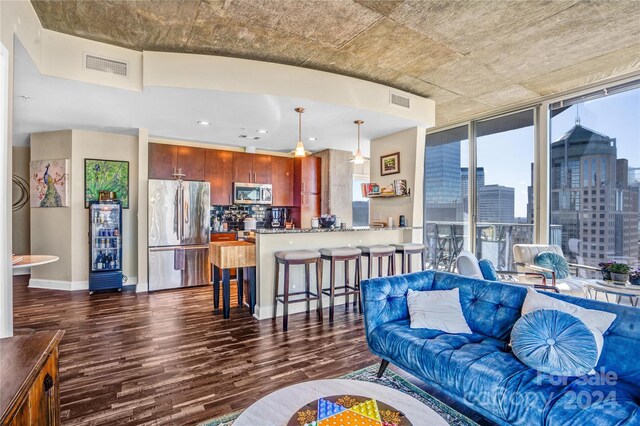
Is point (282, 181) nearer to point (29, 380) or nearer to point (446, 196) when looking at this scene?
point (446, 196)

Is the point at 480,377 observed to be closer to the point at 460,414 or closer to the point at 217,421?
the point at 460,414

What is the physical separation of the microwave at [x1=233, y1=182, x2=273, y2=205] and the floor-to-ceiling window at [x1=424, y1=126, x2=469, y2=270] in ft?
10.6

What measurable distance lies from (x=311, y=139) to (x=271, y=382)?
429cm

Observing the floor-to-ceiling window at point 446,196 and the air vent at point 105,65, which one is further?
the floor-to-ceiling window at point 446,196

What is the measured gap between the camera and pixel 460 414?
2.00m

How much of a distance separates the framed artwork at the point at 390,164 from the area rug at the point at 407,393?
3469 mm

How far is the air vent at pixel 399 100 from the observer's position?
4288 millimetres

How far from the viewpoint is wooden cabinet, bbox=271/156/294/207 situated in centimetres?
674

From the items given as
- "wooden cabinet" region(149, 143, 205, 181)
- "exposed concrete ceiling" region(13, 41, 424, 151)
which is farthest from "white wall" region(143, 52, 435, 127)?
"wooden cabinet" region(149, 143, 205, 181)

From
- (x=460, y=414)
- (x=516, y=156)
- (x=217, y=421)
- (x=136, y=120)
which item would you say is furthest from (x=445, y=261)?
(x=136, y=120)

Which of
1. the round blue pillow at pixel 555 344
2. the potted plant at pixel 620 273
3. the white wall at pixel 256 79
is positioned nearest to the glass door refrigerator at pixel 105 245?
the white wall at pixel 256 79

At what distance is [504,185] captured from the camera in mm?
5035

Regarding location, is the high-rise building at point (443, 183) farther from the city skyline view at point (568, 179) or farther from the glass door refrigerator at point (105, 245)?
the glass door refrigerator at point (105, 245)

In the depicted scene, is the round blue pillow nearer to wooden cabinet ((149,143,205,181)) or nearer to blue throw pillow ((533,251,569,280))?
blue throw pillow ((533,251,569,280))
